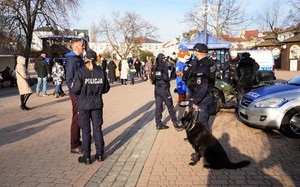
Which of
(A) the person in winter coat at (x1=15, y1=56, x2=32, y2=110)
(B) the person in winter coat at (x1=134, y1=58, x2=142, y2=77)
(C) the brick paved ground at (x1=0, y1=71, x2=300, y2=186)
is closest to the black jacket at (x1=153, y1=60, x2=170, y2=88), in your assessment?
(C) the brick paved ground at (x1=0, y1=71, x2=300, y2=186)

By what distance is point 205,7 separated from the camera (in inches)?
503

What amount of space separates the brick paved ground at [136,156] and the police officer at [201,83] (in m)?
0.91

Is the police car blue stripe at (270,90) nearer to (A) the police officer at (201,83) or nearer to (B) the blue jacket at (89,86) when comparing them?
(A) the police officer at (201,83)

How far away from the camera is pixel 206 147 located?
179 inches

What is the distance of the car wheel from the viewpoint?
6.25 metres

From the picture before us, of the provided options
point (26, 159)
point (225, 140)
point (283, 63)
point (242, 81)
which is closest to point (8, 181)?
point (26, 159)

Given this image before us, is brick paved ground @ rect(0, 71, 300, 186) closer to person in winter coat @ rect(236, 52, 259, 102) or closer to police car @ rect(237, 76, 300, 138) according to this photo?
police car @ rect(237, 76, 300, 138)

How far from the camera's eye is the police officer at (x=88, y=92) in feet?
15.1

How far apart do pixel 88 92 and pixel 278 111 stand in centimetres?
415

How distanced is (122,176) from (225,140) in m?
2.76

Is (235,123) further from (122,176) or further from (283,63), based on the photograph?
(283,63)

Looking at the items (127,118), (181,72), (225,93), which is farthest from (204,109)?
(225,93)

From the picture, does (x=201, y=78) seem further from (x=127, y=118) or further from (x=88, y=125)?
(x=127, y=118)

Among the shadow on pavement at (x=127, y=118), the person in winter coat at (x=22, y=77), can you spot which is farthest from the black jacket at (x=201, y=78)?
the person in winter coat at (x=22, y=77)
